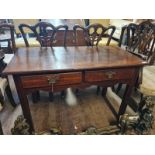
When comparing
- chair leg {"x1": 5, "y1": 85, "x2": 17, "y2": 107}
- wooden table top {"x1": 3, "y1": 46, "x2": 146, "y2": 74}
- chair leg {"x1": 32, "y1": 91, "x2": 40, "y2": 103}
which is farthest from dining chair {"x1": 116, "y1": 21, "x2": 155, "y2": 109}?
chair leg {"x1": 5, "y1": 85, "x2": 17, "y2": 107}

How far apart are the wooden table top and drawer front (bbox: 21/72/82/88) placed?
0.06 meters

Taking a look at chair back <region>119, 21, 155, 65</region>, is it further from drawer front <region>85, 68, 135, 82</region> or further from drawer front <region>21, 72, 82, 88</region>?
drawer front <region>21, 72, 82, 88</region>

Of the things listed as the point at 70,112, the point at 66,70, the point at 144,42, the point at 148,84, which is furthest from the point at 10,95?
the point at 144,42

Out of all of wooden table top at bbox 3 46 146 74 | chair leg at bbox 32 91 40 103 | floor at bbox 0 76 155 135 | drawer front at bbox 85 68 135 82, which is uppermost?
wooden table top at bbox 3 46 146 74

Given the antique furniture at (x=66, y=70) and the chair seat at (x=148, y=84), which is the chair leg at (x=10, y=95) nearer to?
the antique furniture at (x=66, y=70)

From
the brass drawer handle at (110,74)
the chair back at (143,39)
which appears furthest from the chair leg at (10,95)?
the chair back at (143,39)

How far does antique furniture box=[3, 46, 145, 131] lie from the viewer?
134 centimetres

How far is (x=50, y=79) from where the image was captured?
137 centimetres

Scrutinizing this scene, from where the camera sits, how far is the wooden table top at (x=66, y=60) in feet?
4.41

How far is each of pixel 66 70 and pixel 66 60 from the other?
21 centimetres
